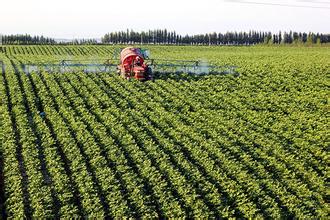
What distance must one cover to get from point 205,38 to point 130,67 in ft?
342

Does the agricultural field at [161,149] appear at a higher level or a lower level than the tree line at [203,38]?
lower

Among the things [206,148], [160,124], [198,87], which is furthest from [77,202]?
[198,87]

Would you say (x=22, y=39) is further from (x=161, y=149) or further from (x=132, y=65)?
(x=161, y=149)

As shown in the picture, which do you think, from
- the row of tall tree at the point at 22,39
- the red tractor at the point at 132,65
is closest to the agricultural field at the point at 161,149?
the red tractor at the point at 132,65

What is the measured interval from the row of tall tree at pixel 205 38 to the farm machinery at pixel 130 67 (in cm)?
9226

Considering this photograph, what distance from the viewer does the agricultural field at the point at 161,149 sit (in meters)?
14.2

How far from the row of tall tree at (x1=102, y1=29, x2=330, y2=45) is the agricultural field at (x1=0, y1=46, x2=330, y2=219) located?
103m

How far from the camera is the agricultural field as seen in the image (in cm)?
1420

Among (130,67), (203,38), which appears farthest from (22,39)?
(130,67)

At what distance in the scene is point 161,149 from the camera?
18.9 metres

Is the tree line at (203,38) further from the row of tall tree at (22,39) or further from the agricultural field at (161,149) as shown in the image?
the agricultural field at (161,149)

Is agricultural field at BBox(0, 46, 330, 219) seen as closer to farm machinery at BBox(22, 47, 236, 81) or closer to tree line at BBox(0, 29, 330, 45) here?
farm machinery at BBox(22, 47, 236, 81)

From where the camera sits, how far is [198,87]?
102ft

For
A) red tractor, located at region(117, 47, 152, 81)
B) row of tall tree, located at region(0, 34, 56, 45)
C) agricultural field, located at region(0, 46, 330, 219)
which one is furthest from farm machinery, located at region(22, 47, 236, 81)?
row of tall tree, located at region(0, 34, 56, 45)
